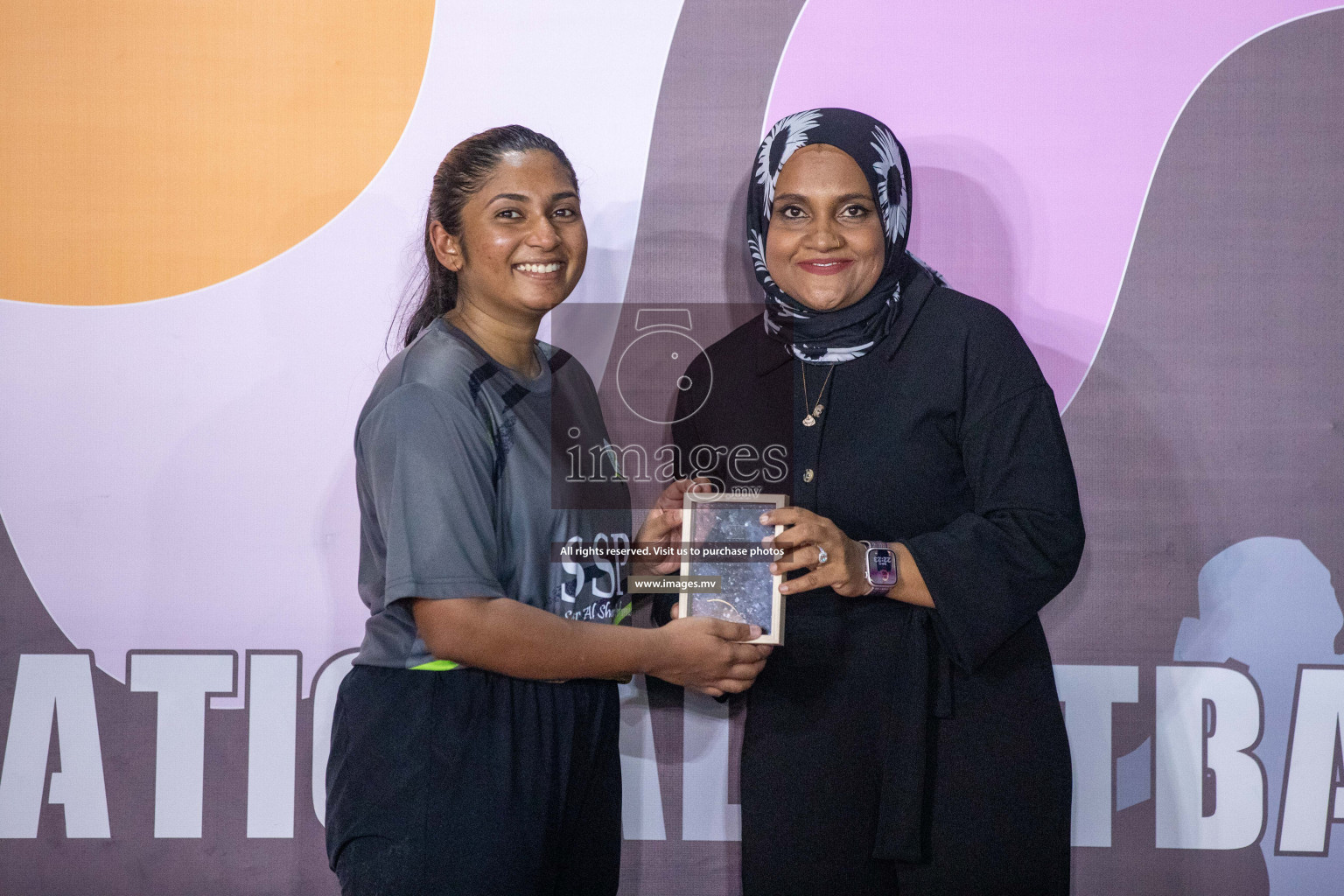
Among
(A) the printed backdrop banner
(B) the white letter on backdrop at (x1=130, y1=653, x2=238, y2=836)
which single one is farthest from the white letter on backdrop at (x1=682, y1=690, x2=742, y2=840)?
(B) the white letter on backdrop at (x1=130, y1=653, x2=238, y2=836)

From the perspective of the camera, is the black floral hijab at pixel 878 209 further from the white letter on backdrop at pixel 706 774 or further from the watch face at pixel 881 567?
the white letter on backdrop at pixel 706 774

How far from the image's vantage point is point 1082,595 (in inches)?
89.0

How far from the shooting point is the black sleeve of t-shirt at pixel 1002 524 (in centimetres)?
166

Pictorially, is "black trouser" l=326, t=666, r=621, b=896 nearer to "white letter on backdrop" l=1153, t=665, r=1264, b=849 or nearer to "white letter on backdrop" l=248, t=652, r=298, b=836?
"white letter on backdrop" l=248, t=652, r=298, b=836

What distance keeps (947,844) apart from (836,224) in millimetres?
1069

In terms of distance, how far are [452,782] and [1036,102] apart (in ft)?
6.02

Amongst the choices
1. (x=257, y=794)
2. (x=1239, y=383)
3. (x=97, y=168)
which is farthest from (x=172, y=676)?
(x=1239, y=383)

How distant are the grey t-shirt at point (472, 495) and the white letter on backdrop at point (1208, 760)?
1336 mm

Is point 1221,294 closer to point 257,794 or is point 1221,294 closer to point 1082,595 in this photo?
point 1082,595

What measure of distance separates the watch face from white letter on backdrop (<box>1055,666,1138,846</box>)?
0.83 metres

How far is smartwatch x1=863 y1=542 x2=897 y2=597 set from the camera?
1660 mm

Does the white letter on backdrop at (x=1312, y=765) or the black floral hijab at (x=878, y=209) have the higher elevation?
the black floral hijab at (x=878, y=209)

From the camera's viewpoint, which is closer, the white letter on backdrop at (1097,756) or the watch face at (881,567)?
the watch face at (881,567)

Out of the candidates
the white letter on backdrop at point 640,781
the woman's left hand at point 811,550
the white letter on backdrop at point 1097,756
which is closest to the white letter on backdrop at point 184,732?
the white letter on backdrop at point 640,781
